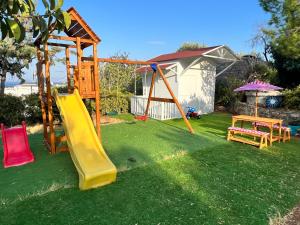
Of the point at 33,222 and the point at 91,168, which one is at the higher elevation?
the point at 91,168

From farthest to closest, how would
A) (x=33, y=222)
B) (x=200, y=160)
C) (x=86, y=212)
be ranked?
(x=200, y=160)
(x=86, y=212)
(x=33, y=222)

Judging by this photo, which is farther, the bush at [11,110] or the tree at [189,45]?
the tree at [189,45]

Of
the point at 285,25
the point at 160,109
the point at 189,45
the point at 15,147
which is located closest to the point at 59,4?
the point at 15,147

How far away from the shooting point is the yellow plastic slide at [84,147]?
4.37 metres

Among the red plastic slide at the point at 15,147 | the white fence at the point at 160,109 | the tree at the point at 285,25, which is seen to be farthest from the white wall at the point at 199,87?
the red plastic slide at the point at 15,147

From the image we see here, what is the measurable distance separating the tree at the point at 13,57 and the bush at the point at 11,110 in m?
4.13

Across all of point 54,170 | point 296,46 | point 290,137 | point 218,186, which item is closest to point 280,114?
point 290,137

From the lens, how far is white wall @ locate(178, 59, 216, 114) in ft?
42.7

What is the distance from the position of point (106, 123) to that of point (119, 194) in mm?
7091

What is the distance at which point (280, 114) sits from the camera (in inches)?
425

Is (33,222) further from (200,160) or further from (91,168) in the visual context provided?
(200,160)

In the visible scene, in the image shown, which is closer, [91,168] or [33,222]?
[33,222]

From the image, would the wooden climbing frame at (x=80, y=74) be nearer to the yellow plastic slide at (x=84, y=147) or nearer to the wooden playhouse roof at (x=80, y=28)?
the wooden playhouse roof at (x=80, y=28)

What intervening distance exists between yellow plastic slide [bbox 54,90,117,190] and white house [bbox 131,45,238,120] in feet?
21.5
